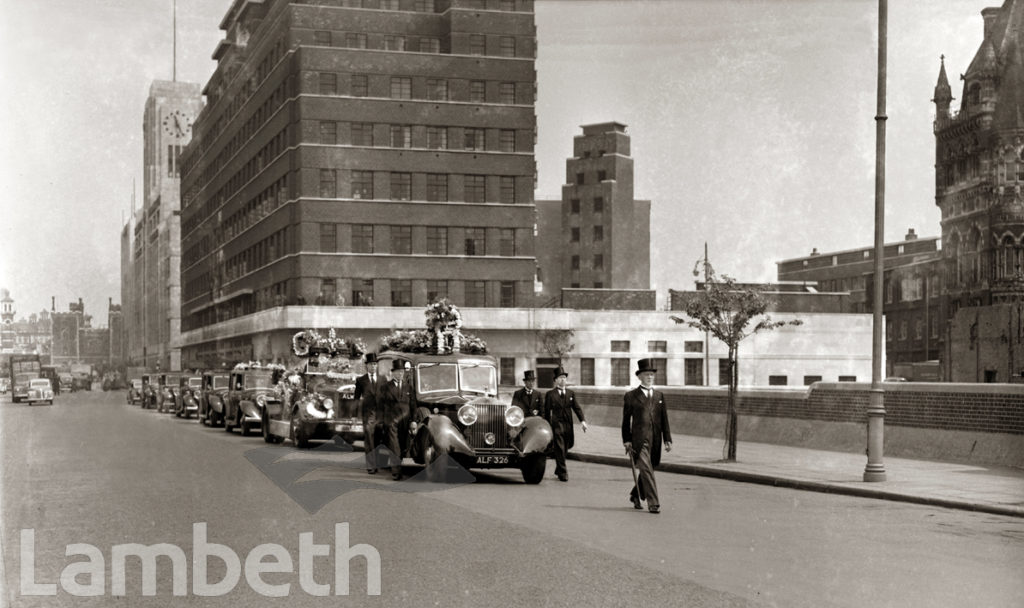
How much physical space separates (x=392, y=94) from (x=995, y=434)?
198 ft

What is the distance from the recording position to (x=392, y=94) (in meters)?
75.6

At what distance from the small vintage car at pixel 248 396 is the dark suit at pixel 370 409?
39.1 ft

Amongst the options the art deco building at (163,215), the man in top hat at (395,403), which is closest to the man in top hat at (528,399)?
the man in top hat at (395,403)

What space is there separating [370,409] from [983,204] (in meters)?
64.3

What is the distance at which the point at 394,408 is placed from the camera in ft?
62.2

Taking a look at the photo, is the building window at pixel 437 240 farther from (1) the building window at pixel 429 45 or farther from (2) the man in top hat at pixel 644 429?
(2) the man in top hat at pixel 644 429

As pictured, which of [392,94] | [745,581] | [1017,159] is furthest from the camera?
[392,94]

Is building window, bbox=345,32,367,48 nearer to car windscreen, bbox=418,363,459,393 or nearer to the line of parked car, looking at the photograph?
the line of parked car

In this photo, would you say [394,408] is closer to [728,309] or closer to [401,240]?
[728,309]

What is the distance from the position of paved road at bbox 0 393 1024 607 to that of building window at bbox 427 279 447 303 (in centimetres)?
5605

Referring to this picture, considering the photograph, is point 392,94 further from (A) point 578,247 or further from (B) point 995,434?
(B) point 995,434

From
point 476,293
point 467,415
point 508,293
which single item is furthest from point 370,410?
point 508,293

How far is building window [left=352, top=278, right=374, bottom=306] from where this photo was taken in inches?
2921

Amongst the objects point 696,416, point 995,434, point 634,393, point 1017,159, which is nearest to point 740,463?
point 995,434
